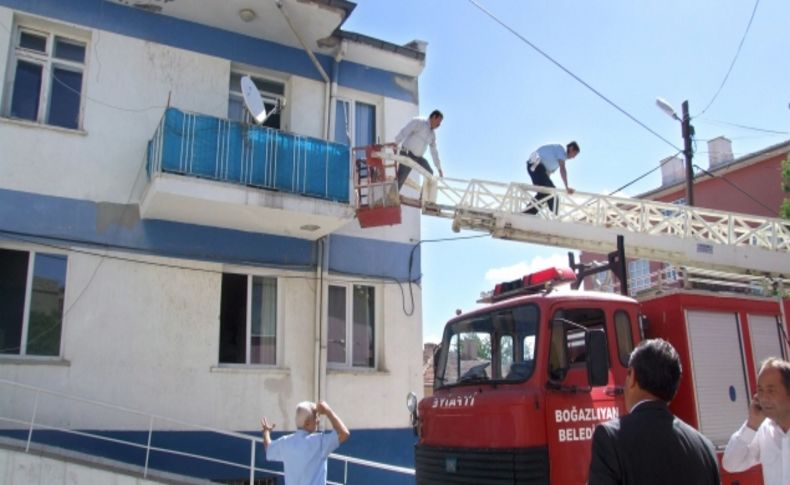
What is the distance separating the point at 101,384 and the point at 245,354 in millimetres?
2070

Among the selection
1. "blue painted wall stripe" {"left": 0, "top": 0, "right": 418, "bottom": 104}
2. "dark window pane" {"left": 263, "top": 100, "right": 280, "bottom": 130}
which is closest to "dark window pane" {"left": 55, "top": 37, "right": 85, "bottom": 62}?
"blue painted wall stripe" {"left": 0, "top": 0, "right": 418, "bottom": 104}

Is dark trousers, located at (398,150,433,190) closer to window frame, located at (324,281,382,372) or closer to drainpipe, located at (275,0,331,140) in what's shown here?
drainpipe, located at (275,0,331,140)

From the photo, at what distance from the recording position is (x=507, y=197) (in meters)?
9.48

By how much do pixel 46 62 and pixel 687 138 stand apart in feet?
43.0

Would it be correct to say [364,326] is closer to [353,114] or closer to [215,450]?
[215,450]

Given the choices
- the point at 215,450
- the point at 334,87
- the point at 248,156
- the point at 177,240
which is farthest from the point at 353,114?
the point at 215,450

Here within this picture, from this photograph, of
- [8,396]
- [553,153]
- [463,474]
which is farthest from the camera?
[553,153]

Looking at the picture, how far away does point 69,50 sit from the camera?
32.5 ft

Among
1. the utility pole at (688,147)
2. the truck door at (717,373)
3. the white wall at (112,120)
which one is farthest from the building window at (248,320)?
the utility pole at (688,147)

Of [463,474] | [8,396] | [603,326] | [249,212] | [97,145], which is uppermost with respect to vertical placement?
[97,145]

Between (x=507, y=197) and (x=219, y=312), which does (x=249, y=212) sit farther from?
(x=507, y=197)

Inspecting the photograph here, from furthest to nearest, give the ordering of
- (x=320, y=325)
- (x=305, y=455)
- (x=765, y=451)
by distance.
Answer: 1. (x=320, y=325)
2. (x=305, y=455)
3. (x=765, y=451)

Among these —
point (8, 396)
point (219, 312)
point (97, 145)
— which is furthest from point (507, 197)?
point (8, 396)

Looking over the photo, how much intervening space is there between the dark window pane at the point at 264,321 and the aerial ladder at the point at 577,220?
1868mm
